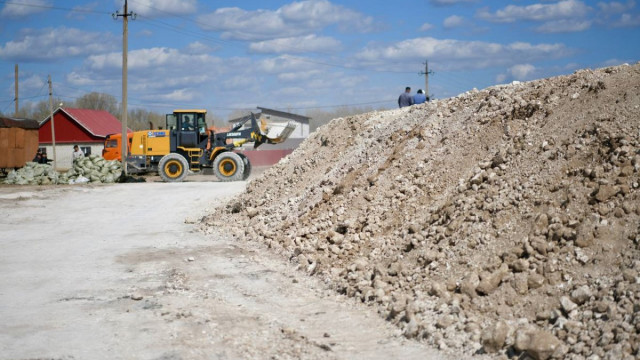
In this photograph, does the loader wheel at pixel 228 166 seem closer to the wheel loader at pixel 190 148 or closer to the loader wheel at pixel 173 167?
the wheel loader at pixel 190 148

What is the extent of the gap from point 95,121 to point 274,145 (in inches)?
574

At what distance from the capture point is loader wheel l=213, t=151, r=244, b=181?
2494cm

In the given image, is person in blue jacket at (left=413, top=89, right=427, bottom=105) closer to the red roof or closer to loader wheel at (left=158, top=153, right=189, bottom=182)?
loader wheel at (left=158, top=153, right=189, bottom=182)

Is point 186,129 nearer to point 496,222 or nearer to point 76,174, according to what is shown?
point 76,174

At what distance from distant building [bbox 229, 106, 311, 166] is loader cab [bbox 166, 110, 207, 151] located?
2533 millimetres

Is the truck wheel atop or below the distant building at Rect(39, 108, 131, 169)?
below

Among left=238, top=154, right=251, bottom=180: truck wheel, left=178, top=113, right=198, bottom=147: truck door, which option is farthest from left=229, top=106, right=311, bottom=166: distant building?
left=178, top=113, right=198, bottom=147: truck door

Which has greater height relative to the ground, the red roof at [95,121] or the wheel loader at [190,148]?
the red roof at [95,121]

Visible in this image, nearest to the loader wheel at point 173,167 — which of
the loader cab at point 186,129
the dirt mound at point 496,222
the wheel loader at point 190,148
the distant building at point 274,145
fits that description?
the wheel loader at point 190,148

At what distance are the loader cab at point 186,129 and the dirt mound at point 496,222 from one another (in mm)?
12575

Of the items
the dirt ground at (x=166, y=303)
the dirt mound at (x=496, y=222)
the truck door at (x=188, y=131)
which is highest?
the truck door at (x=188, y=131)

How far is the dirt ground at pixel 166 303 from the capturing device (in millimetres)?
6523

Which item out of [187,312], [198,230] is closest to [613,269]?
[187,312]

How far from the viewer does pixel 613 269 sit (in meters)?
6.23
